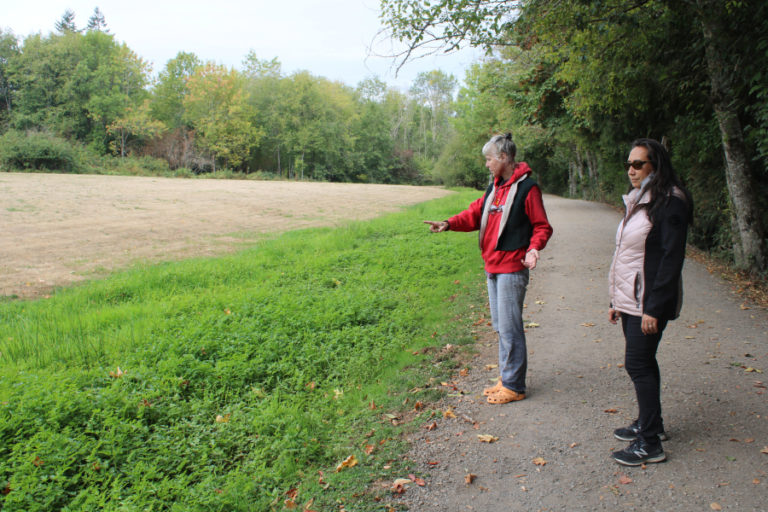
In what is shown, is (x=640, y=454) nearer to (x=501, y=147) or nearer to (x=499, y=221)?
(x=499, y=221)

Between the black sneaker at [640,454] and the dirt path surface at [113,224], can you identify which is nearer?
the black sneaker at [640,454]

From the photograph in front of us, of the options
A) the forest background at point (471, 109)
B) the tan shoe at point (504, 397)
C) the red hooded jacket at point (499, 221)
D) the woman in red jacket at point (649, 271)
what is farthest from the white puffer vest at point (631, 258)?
the forest background at point (471, 109)

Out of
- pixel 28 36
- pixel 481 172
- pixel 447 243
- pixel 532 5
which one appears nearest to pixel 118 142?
pixel 28 36

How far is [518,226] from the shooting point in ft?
13.6

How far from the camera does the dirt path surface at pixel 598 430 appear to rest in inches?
121

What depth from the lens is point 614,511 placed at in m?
2.91

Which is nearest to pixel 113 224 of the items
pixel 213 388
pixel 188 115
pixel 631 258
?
pixel 213 388

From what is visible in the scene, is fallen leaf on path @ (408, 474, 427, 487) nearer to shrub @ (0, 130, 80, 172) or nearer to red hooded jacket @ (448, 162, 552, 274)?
red hooded jacket @ (448, 162, 552, 274)

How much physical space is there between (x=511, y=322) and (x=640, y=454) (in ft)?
4.40

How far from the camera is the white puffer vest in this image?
3.32 meters

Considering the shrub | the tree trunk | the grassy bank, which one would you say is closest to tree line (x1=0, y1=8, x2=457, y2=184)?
the shrub

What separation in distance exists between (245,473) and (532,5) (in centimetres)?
825

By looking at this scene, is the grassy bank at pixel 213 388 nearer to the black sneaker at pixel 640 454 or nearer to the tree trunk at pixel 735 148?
the black sneaker at pixel 640 454

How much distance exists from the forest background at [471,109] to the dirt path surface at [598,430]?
4.01 m
